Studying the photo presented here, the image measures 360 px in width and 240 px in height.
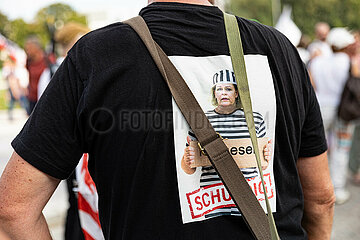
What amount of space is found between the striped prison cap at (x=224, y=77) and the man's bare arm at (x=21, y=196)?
579 mm

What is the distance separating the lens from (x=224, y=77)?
135 centimetres

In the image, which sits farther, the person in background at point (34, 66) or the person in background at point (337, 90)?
the person in background at point (34, 66)

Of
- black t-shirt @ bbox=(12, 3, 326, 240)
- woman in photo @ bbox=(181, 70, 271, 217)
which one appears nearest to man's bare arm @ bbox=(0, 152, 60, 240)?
black t-shirt @ bbox=(12, 3, 326, 240)

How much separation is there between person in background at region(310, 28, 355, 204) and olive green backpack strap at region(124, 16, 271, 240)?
13.8 feet

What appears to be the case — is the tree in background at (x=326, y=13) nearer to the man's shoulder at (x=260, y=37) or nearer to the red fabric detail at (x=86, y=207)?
the red fabric detail at (x=86, y=207)

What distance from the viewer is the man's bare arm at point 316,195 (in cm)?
167

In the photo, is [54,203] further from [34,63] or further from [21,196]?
[21,196]

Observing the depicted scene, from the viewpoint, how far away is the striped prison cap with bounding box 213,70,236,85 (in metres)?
1.33

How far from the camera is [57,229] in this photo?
442 cm

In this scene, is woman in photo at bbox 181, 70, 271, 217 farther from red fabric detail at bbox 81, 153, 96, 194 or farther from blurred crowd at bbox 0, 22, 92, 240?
red fabric detail at bbox 81, 153, 96, 194

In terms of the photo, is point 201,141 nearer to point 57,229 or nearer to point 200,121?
point 200,121

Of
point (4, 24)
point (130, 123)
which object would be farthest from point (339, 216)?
point (4, 24)

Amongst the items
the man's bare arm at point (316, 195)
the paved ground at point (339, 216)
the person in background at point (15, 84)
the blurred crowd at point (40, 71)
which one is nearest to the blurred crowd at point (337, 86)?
the paved ground at point (339, 216)

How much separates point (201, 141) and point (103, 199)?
0.36 meters
